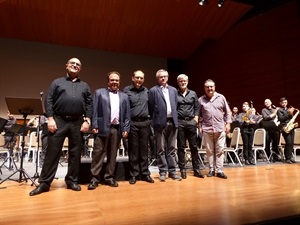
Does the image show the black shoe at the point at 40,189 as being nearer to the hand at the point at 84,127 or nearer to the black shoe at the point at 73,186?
the black shoe at the point at 73,186

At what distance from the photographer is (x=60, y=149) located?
10.4 ft

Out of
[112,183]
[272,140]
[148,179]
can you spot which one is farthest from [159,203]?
[272,140]

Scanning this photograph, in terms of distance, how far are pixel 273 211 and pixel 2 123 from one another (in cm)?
318

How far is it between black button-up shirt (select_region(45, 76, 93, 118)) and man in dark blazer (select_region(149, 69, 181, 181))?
1015 mm

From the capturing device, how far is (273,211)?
2.17 metres

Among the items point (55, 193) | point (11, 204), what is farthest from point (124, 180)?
point (11, 204)

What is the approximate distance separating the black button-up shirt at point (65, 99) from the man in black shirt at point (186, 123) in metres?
1.44

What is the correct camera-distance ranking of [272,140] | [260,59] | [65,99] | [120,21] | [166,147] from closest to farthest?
1. [65,99]
2. [166,147]
3. [272,140]
4. [260,59]
5. [120,21]

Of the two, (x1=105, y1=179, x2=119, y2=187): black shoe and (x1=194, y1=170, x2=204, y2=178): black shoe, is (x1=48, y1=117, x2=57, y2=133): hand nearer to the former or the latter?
(x1=105, y1=179, x2=119, y2=187): black shoe

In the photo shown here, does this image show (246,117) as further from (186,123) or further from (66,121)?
(66,121)

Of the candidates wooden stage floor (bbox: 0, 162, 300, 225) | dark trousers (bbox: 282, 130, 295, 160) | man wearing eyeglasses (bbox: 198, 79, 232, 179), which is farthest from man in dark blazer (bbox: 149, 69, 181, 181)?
dark trousers (bbox: 282, 130, 295, 160)

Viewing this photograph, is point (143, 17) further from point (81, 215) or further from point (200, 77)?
point (81, 215)

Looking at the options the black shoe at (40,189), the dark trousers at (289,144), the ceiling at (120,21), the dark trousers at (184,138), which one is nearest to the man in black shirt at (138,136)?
the dark trousers at (184,138)

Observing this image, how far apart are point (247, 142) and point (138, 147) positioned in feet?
10.5
